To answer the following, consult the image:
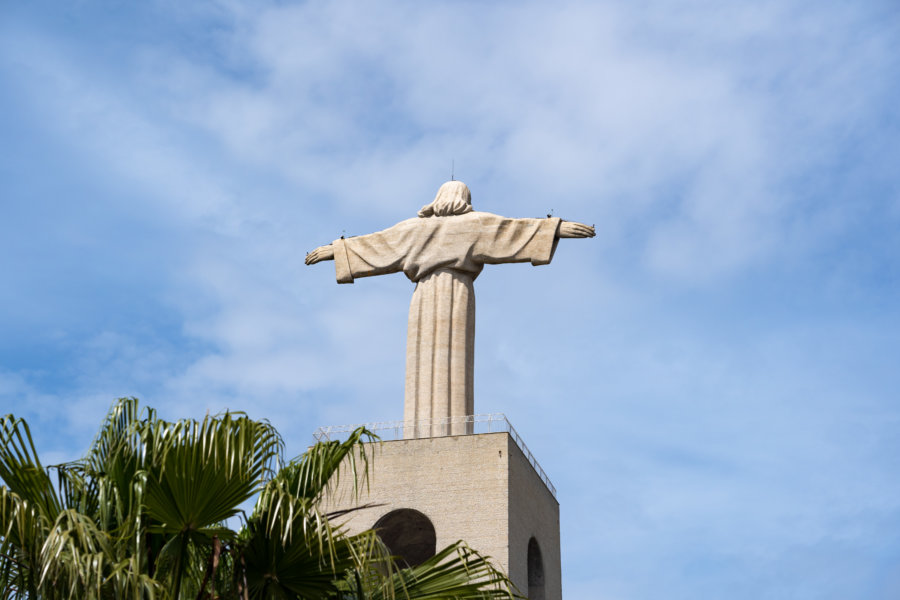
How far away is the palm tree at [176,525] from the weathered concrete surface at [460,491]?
10803mm

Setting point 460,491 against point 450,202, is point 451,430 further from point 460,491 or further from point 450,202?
point 450,202

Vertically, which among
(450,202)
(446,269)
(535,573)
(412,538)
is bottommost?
(535,573)

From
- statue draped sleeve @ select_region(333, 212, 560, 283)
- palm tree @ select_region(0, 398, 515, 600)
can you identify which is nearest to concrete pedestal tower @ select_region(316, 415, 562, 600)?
statue draped sleeve @ select_region(333, 212, 560, 283)

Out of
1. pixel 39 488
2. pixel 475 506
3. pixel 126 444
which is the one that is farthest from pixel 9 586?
pixel 475 506

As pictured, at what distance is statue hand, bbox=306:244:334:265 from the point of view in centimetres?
2622

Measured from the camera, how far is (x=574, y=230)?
24297 millimetres

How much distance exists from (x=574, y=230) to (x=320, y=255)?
5.58 metres

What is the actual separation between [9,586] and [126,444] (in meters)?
1.45

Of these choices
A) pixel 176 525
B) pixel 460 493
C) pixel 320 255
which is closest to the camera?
pixel 176 525

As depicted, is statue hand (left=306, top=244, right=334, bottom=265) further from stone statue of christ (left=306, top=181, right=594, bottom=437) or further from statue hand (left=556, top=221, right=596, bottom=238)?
statue hand (left=556, top=221, right=596, bottom=238)

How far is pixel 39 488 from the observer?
10109 millimetres

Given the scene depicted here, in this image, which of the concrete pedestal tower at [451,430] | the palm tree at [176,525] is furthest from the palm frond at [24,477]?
the concrete pedestal tower at [451,430]

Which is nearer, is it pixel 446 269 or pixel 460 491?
pixel 460 491

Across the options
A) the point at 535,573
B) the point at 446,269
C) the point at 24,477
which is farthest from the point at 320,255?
the point at 24,477
